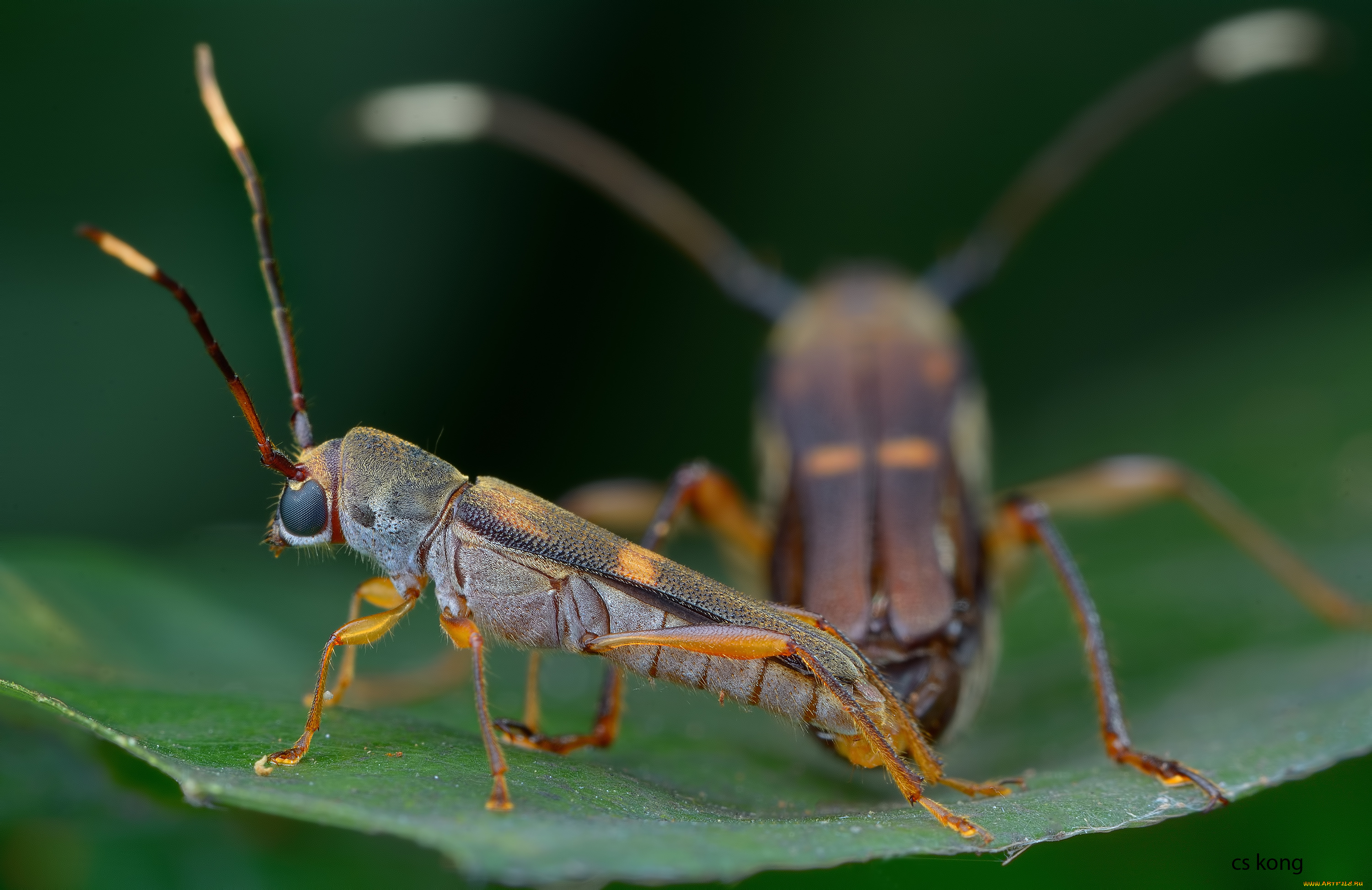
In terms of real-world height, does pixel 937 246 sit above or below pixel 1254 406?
above

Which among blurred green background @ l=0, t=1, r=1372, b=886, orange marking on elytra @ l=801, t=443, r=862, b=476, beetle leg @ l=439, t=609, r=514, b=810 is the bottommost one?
beetle leg @ l=439, t=609, r=514, b=810

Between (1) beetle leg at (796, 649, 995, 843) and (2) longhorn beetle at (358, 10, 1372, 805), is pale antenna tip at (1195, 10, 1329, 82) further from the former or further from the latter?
(1) beetle leg at (796, 649, 995, 843)

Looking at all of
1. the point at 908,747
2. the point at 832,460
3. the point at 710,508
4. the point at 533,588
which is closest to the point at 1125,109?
the point at 832,460

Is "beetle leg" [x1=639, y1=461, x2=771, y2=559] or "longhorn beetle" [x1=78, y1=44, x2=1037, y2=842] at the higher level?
"beetle leg" [x1=639, y1=461, x2=771, y2=559]

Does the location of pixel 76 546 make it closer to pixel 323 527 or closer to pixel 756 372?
pixel 323 527

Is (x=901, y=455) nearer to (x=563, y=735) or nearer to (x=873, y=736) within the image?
(x=873, y=736)

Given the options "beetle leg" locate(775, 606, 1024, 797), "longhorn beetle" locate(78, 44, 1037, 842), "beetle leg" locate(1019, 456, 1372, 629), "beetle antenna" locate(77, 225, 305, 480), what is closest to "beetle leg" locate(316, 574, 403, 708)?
"longhorn beetle" locate(78, 44, 1037, 842)

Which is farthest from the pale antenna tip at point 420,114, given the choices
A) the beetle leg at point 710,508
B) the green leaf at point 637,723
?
the beetle leg at point 710,508

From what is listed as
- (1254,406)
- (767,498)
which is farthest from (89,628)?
→ (1254,406)
